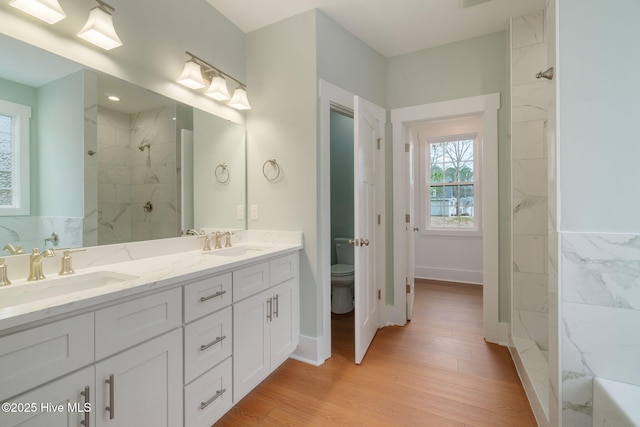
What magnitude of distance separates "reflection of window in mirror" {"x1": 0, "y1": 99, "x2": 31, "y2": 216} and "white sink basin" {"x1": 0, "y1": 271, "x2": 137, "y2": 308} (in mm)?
344

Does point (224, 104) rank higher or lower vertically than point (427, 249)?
higher

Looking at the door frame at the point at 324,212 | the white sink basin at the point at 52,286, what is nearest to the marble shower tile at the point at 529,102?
the door frame at the point at 324,212

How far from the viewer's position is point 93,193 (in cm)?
145

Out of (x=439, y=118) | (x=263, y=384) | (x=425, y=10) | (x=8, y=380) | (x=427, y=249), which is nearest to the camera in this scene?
(x=8, y=380)

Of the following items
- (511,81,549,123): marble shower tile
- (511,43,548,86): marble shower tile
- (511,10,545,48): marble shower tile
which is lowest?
(511,81,549,123): marble shower tile

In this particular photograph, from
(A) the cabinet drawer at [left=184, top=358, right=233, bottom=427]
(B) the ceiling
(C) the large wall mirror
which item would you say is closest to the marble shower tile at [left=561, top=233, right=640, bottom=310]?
(A) the cabinet drawer at [left=184, top=358, right=233, bottom=427]

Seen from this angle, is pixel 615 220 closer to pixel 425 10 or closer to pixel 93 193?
pixel 425 10

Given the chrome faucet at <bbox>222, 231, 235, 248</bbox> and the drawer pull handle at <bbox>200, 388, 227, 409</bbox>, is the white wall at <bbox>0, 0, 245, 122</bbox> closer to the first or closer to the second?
the chrome faucet at <bbox>222, 231, 235, 248</bbox>

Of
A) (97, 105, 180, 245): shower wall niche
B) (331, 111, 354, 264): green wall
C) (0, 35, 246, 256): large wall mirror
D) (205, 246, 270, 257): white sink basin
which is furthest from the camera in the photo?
(331, 111, 354, 264): green wall

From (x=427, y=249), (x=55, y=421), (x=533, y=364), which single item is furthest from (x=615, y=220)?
(x=427, y=249)

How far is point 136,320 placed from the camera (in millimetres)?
1079

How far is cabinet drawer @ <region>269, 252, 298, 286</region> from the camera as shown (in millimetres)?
1886

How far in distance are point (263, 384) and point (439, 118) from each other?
108 inches

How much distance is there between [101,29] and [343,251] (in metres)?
2.84
